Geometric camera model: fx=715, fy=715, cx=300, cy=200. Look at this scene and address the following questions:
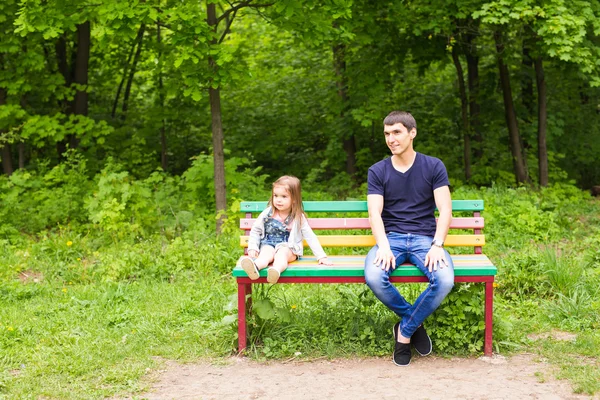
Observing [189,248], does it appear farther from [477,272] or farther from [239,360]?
[477,272]

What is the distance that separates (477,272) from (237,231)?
3.74 meters

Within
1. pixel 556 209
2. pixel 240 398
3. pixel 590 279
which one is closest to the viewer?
pixel 240 398

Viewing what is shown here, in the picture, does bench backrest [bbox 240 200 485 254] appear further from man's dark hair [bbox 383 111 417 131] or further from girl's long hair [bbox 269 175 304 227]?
man's dark hair [bbox 383 111 417 131]

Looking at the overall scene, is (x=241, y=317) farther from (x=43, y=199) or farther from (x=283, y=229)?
(x=43, y=199)

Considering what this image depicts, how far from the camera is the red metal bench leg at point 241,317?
15.7 feet

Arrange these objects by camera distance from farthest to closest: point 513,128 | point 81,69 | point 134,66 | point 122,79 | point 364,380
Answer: point 122,79
point 134,66
point 81,69
point 513,128
point 364,380

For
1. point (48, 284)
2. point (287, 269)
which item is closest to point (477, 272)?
point (287, 269)

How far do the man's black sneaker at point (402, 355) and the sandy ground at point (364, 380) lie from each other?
0.15ft

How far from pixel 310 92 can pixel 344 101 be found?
155 centimetres

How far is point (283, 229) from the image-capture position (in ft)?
16.5

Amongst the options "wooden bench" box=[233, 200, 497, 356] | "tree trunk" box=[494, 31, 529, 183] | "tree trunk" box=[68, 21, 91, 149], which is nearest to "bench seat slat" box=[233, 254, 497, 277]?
"wooden bench" box=[233, 200, 497, 356]

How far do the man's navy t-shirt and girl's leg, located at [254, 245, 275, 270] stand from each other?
2.60 feet

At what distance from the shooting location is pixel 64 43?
12.1 meters

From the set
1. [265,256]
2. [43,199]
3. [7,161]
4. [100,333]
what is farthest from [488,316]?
[7,161]
